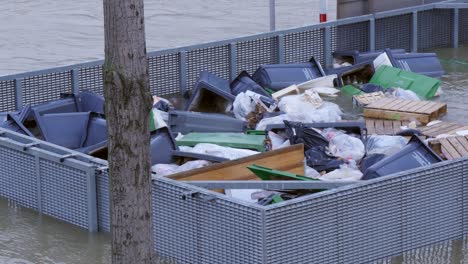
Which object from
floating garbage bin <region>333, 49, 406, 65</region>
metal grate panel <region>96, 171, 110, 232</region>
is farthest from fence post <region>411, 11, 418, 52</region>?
metal grate panel <region>96, 171, 110, 232</region>

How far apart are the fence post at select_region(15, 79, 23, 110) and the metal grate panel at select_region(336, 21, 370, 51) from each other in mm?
5079

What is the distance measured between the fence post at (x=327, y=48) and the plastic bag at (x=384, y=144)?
4.37 metres

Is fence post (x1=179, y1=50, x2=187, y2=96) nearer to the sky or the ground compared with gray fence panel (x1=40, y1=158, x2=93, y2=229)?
nearer to the sky

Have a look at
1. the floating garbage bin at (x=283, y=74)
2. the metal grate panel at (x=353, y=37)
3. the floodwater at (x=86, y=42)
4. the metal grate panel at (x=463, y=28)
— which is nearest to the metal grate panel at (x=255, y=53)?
the floating garbage bin at (x=283, y=74)

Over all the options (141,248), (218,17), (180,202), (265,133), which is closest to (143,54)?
(141,248)

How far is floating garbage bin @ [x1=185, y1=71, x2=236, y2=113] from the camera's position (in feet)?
45.4

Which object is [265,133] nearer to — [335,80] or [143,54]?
[335,80]

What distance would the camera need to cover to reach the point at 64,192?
32.9ft

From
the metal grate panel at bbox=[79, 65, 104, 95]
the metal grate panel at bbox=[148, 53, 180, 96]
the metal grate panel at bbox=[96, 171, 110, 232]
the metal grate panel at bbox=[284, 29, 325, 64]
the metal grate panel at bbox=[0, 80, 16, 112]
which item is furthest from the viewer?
the metal grate panel at bbox=[284, 29, 325, 64]

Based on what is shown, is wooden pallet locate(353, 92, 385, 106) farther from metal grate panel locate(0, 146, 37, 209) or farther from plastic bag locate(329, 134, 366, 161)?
metal grate panel locate(0, 146, 37, 209)

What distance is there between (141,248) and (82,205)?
15.0 ft

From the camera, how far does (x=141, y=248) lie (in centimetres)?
543

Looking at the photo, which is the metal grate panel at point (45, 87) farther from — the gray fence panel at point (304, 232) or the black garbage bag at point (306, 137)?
the gray fence panel at point (304, 232)

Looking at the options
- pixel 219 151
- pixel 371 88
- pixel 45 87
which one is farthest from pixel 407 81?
pixel 45 87
